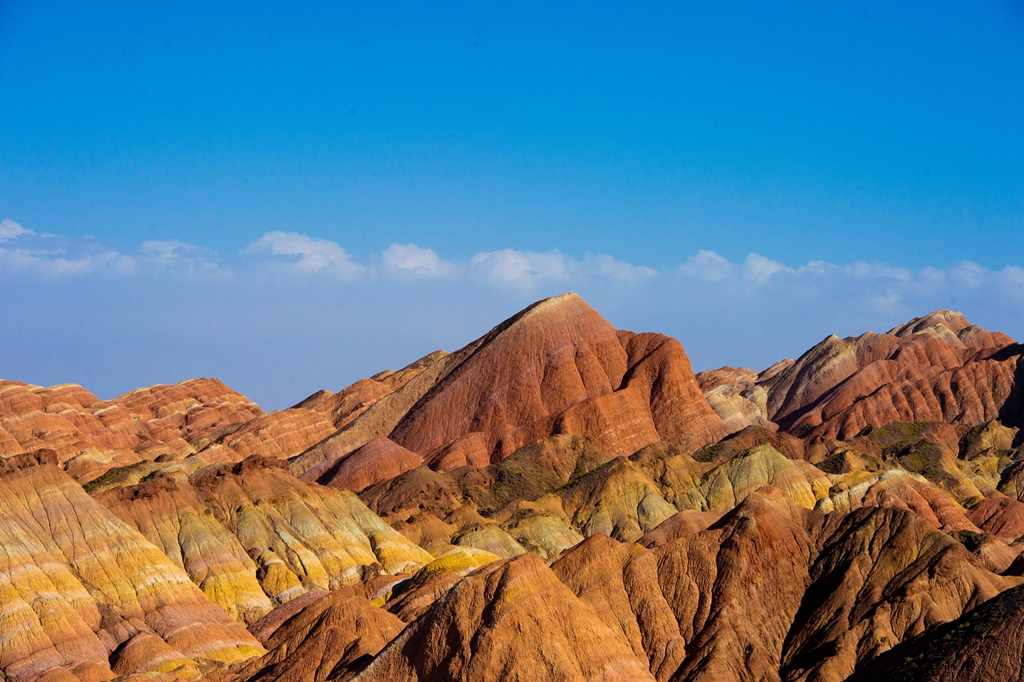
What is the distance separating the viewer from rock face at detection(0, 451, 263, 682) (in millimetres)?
97188

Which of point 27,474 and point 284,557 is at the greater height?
point 27,474

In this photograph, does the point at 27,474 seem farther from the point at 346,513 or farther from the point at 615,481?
the point at 615,481

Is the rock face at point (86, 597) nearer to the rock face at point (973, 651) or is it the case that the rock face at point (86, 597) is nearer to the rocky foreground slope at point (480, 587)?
the rocky foreground slope at point (480, 587)

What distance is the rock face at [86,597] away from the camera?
97188mm

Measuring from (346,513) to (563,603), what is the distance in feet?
228

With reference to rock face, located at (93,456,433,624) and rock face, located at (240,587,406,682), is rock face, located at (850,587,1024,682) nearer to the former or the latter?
rock face, located at (240,587,406,682)

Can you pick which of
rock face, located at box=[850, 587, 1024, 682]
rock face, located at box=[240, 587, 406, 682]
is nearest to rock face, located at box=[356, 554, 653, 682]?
rock face, located at box=[240, 587, 406, 682]

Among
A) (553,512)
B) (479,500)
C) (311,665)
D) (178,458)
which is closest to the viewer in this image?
(311,665)

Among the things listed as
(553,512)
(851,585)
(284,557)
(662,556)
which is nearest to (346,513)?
(284,557)

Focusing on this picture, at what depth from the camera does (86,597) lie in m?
106

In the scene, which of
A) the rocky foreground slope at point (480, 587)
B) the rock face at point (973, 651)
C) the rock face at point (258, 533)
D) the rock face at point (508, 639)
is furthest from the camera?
the rock face at point (258, 533)

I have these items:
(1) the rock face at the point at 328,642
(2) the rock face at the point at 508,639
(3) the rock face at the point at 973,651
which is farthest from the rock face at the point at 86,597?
(3) the rock face at the point at 973,651

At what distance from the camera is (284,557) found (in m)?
130

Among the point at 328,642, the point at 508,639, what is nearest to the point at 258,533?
the point at 328,642
